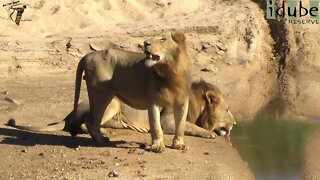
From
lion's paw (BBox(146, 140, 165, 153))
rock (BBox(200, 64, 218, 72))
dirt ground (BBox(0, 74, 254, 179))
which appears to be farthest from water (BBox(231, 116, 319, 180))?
rock (BBox(200, 64, 218, 72))

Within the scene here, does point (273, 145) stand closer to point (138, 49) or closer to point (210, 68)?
point (210, 68)

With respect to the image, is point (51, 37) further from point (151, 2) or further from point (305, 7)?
point (305, 7)

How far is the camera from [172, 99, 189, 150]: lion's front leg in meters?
9.48

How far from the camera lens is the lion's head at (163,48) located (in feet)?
29.3

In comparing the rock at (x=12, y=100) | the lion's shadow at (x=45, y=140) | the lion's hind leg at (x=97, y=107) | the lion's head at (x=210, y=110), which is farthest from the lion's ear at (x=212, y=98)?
the rock at (x=12, y=100)

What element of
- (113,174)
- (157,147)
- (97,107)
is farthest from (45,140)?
(113,174)

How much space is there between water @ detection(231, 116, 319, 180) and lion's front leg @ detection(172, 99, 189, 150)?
2.86 feet


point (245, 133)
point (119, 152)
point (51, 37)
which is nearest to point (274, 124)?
point (245, 133)

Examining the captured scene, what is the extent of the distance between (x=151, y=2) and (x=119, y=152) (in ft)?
30.3

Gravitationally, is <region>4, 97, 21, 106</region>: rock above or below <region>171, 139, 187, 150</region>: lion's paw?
below

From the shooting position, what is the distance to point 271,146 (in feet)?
35.2

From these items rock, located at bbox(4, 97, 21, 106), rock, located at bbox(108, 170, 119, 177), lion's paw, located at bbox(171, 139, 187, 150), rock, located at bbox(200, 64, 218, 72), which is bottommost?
rock, located at bbox(200, 64, 218, 72)

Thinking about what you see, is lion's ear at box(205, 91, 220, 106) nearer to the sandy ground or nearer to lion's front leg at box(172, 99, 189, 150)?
the sandy ground

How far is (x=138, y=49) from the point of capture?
1608 centimetres
